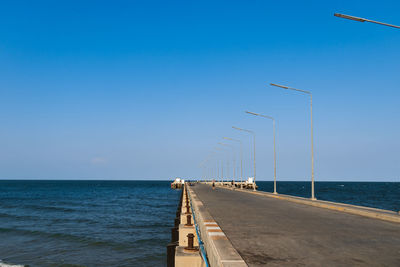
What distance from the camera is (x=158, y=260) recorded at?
19.4 metres

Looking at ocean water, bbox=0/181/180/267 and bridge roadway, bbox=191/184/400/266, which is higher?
bridge roadway, bbox=191/184/400/266

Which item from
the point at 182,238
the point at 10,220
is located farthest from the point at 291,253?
the point at 10,220

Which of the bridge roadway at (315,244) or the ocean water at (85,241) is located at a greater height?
the bridge roadway at (315,244)

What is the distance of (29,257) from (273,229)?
1615 centimetres

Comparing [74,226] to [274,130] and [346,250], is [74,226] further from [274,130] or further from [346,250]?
[346,250]

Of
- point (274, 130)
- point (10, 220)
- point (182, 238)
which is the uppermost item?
point (274, 130)

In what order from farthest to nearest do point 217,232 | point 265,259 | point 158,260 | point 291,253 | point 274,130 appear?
point 274,130, point 158,260, point 217,232, point 291,253, point 265,259

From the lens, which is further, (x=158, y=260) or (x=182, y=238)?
(x=158, y=260)

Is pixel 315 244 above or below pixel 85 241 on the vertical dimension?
above

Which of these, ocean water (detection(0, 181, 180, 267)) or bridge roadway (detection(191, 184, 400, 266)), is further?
ocean water (detection(0, 181, 180, 267))

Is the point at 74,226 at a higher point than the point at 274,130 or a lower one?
lower

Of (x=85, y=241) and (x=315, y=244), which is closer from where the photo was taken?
(x=315, y=244)

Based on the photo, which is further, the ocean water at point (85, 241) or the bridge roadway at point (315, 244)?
the ocean water at point (85, 241)

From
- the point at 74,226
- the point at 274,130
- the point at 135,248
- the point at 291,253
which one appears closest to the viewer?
the point at 291,253
